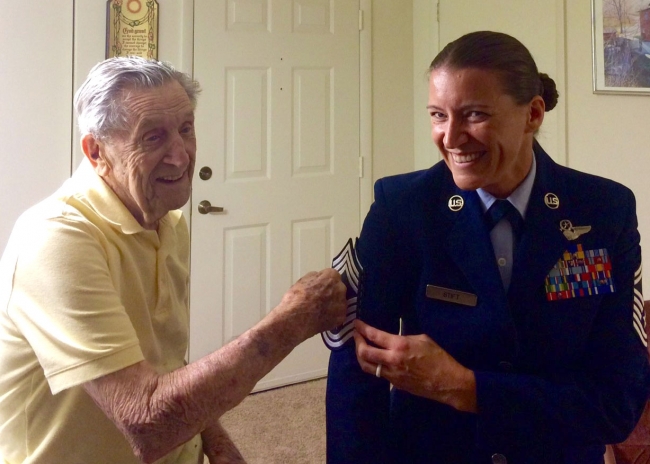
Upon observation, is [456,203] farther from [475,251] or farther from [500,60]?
[500,60]

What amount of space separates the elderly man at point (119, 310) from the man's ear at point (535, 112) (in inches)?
18.1

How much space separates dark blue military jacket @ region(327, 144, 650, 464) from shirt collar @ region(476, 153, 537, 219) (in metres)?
0.01

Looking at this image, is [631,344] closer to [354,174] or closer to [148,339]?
[148,339]

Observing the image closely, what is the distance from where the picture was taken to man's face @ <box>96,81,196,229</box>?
112 cm

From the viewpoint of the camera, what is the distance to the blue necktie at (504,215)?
1.15 meters

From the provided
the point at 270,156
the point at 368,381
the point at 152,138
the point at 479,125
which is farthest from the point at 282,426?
the point at 479,125

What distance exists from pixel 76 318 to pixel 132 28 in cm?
216

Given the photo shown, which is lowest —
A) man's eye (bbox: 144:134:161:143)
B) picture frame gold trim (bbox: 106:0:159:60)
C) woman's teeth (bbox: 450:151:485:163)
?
woman's teeth (bbox: 450:151:485:163)

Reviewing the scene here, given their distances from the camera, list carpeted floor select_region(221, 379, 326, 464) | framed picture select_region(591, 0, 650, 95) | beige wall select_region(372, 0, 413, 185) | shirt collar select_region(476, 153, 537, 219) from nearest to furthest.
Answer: shirt collar select_region(476, 153, 537, 219), framed picture select_region(591, 0, 650, 95), carpeted floor select_region(221, 379, 326, 464), beige wall select_region(372, 0, 413, 185)

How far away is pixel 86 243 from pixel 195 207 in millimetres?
1975

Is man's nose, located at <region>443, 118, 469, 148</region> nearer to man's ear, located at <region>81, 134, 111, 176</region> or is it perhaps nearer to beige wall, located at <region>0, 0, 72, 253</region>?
man's ear, located at <region>81, 134, 111, 176</region>

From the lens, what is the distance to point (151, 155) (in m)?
1.14

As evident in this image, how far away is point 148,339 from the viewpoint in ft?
3.76

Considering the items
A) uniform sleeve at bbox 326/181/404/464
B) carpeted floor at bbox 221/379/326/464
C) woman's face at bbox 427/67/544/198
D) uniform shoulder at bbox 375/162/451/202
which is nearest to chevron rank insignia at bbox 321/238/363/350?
uniform sleeve at bbox 326/181/404/464
